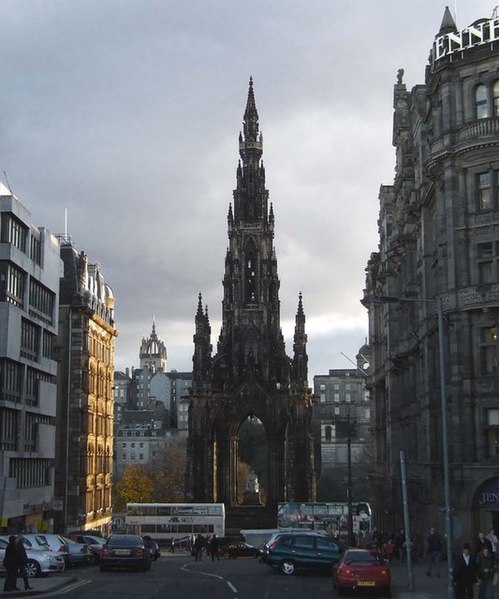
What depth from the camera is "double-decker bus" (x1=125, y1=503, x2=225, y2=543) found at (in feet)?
277

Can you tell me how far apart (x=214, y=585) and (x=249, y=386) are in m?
77.7

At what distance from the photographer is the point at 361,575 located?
97.6ft

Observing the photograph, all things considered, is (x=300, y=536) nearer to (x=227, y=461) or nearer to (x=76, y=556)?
(x=76, y=556)

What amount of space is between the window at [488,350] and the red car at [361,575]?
1392 cm

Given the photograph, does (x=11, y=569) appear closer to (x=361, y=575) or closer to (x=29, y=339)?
(x=361, y=575)

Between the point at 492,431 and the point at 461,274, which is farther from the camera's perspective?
the point at 461,274

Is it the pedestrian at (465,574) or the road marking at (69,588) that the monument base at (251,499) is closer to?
the road marking at (69,588)

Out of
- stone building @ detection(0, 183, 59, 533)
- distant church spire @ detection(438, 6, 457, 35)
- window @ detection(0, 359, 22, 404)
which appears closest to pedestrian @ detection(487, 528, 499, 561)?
distant church spire @ detection(438, 6, 457, 35)

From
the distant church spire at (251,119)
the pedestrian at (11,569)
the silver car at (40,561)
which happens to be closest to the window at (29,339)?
the silver car at (40,561)

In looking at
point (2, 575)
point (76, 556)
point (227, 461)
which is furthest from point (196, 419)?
point (2, 575)

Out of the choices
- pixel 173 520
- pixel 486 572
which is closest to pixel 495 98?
pixel 486 572

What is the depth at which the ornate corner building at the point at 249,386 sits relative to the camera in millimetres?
107750

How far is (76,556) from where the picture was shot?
41750mm

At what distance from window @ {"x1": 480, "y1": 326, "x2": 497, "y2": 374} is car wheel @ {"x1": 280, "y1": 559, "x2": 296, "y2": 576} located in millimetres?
11990
